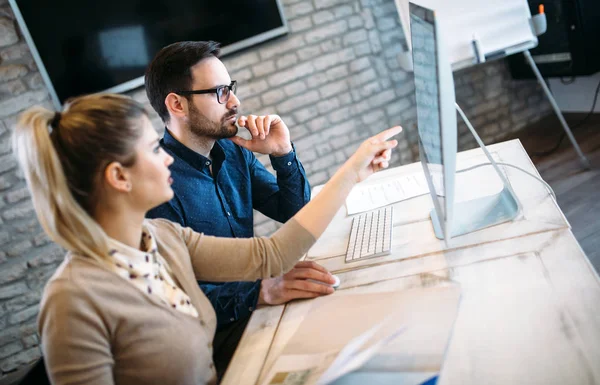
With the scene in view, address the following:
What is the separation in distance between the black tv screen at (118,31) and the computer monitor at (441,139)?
1.90m

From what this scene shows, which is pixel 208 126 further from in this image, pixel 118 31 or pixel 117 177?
pixel 118 31

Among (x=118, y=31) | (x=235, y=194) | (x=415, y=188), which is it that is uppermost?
(x=118, y=31)

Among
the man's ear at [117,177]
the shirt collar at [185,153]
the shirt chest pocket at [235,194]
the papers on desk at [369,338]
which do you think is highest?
the man's ear at [117,177]

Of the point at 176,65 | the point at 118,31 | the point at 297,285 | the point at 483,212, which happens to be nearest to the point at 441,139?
the point at 483,212

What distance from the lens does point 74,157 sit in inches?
38.1

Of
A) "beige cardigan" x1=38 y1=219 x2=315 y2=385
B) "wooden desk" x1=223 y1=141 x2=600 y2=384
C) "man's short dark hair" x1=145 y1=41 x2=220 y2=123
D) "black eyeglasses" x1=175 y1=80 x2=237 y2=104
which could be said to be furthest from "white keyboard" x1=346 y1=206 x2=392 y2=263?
"man's short dark hair" x1=145 y1=41 x2=220 y2=123

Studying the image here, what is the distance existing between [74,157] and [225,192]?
28.6 inches

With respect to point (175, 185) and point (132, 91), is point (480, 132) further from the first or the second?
point (175, 185)

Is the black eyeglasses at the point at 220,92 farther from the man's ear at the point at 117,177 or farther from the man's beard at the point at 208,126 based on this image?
the man's ear at the point at 117,177

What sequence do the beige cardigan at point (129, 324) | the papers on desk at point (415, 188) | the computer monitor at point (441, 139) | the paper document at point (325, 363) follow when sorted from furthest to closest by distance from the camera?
Result: the papers on desk at point (415, 188) < the computer monitor at point (441, 139) < the beige cardigan at point (129, 324) < the paper document at point (325, 363)

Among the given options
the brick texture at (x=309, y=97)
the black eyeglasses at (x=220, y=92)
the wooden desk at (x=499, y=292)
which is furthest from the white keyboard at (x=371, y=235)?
the brick texture at (x=309, y=97)

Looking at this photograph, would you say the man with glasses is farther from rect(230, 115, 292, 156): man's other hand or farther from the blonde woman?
the blonde woman

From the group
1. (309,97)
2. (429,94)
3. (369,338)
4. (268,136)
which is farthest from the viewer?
(309,97)

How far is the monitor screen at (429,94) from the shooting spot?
1014 mm
